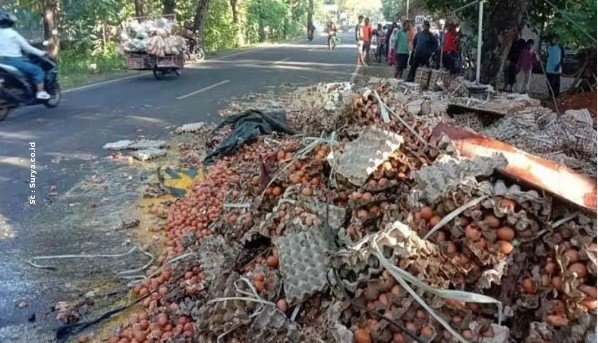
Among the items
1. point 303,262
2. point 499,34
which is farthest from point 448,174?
point 499,34

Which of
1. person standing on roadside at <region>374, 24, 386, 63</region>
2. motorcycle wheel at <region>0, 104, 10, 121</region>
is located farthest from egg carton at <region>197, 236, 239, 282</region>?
person standing on roadside at <region>374, 24, 386, 63</region>

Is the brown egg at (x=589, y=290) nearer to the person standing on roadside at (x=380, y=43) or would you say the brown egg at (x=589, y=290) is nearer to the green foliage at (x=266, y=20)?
the person standing on roadside at (x=380, y=43)

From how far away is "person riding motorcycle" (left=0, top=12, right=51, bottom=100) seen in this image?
955cm

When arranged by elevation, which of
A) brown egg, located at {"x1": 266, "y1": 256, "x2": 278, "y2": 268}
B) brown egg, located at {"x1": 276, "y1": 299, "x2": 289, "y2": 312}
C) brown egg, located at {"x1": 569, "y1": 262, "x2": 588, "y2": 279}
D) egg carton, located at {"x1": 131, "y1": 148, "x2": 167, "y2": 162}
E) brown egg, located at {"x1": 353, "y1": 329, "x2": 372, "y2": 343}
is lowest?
egg carton, located at {"x1": 131, "y1": 148, "x2": 167, "y2": 162}

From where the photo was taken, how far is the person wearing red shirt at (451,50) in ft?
46.9

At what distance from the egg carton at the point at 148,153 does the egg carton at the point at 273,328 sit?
510 centimetres

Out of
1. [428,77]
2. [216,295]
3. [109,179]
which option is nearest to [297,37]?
[428,77]

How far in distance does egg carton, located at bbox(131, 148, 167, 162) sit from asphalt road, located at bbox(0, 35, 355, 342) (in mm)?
479

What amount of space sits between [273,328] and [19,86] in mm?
8639

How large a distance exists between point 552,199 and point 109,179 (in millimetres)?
5367

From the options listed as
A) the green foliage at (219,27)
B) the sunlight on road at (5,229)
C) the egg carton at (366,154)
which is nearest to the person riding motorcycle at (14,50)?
the sunlight on road at (5,229)

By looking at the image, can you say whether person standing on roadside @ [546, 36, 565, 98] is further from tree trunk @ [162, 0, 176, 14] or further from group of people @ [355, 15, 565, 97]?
tree trunk @ [162, 0, 176, 14]

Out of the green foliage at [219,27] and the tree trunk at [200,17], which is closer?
the tree trunk at [200,17]

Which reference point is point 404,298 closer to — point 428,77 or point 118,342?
point 118,342
